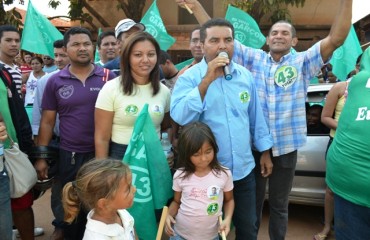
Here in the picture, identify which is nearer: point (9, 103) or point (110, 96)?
point (110, 96)

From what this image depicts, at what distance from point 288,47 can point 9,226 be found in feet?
8.15

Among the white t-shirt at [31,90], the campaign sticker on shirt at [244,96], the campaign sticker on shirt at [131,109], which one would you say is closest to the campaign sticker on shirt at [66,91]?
the campaign sticker on shirt at [131,109]

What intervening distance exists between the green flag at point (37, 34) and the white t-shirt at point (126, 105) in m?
3.43

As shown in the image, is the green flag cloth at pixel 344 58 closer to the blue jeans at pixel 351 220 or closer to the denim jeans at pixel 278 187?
the denim jeans at pixel 278 187

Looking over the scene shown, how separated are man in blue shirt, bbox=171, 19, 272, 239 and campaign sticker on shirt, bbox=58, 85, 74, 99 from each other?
2.97ft

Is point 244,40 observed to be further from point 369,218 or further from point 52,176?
point 369,218

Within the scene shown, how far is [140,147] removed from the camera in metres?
2.50

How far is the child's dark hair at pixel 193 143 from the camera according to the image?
2359mm

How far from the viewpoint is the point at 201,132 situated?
2.36 metres

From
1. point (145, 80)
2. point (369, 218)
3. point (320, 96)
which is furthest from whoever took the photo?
point (320, 96)

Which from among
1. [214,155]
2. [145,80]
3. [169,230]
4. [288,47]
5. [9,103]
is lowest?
[169,230]

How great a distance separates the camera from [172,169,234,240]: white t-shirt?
2.45m


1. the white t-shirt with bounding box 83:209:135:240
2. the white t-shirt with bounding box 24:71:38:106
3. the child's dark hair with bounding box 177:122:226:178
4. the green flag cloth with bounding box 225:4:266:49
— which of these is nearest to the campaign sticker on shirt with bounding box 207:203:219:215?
the child's dark hair with bounding box 177:122:226:178

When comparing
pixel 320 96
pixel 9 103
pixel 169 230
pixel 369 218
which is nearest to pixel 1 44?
pixel 9 103
